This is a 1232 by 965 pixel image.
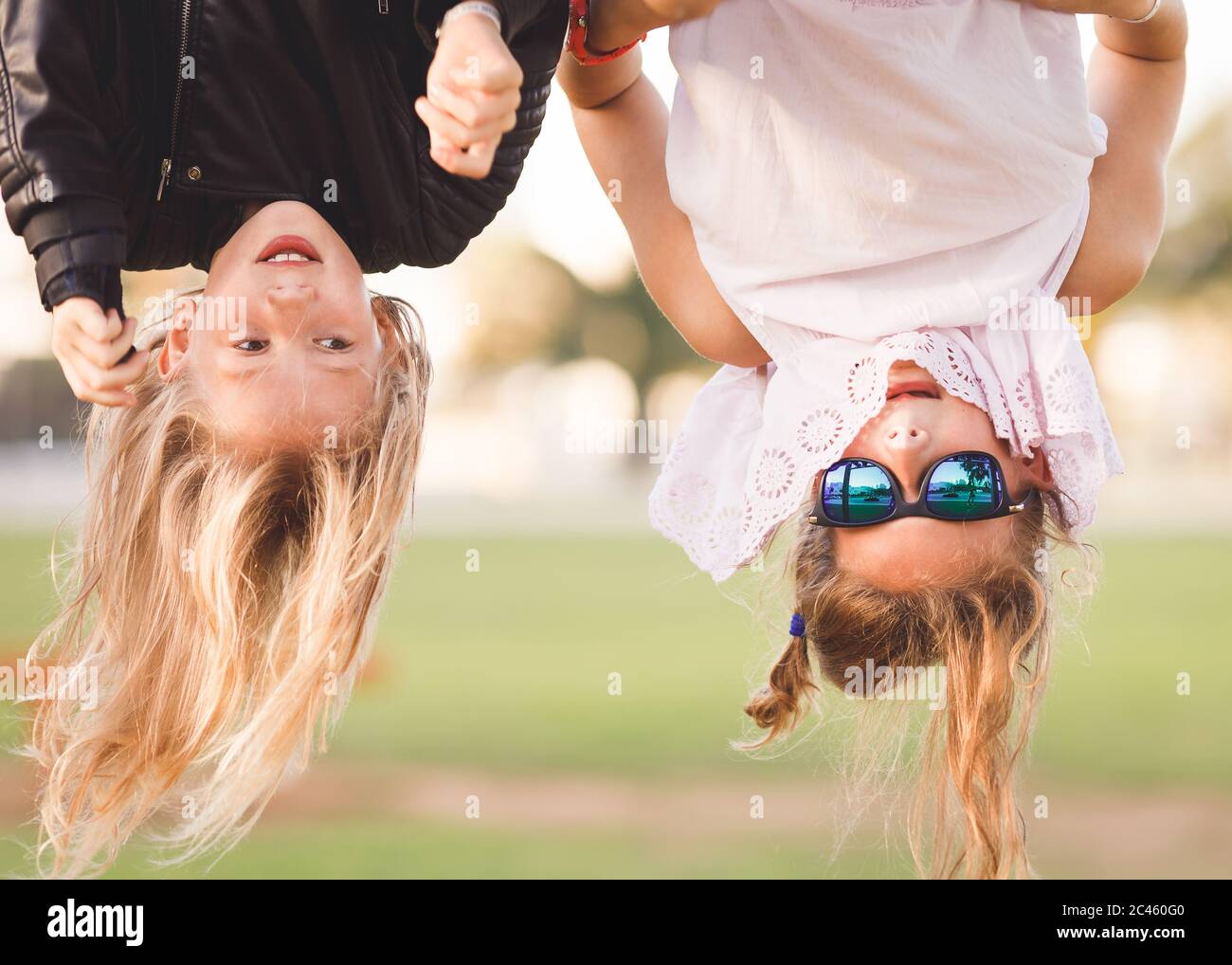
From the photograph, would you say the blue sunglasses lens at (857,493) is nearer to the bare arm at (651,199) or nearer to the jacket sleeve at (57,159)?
the bare arm at (651,199)

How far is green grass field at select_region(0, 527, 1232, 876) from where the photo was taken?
25.9 feet

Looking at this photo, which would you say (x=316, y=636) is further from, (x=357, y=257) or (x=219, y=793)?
(x=357, y=257)

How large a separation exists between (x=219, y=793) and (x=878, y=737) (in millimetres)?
949

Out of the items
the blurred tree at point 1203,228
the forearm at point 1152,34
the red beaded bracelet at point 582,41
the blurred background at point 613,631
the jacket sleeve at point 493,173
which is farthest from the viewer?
the blurred tree at point 1203,228

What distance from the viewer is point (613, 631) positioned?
48.6 ft

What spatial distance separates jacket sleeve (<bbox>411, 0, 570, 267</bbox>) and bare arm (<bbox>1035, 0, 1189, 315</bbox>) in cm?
75

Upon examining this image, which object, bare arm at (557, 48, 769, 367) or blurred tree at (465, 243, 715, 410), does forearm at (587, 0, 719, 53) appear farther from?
blurred tree at (465, 243, 715, 410)

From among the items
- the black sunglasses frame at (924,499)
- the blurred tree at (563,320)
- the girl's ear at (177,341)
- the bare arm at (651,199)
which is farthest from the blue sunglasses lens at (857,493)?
the blurred tree at (563,320)

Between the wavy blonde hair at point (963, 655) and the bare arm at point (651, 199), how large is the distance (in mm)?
313

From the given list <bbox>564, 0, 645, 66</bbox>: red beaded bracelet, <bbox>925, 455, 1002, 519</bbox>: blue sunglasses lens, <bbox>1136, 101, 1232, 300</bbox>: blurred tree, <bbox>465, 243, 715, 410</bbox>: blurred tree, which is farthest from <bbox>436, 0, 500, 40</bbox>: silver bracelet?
<bbox>465, 243, 715, 410</bbox>: blurred tree

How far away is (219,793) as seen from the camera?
73.3 inches

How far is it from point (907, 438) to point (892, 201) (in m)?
0.30

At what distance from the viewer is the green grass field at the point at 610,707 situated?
310 inches

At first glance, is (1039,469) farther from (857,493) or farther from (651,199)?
(651,199)
